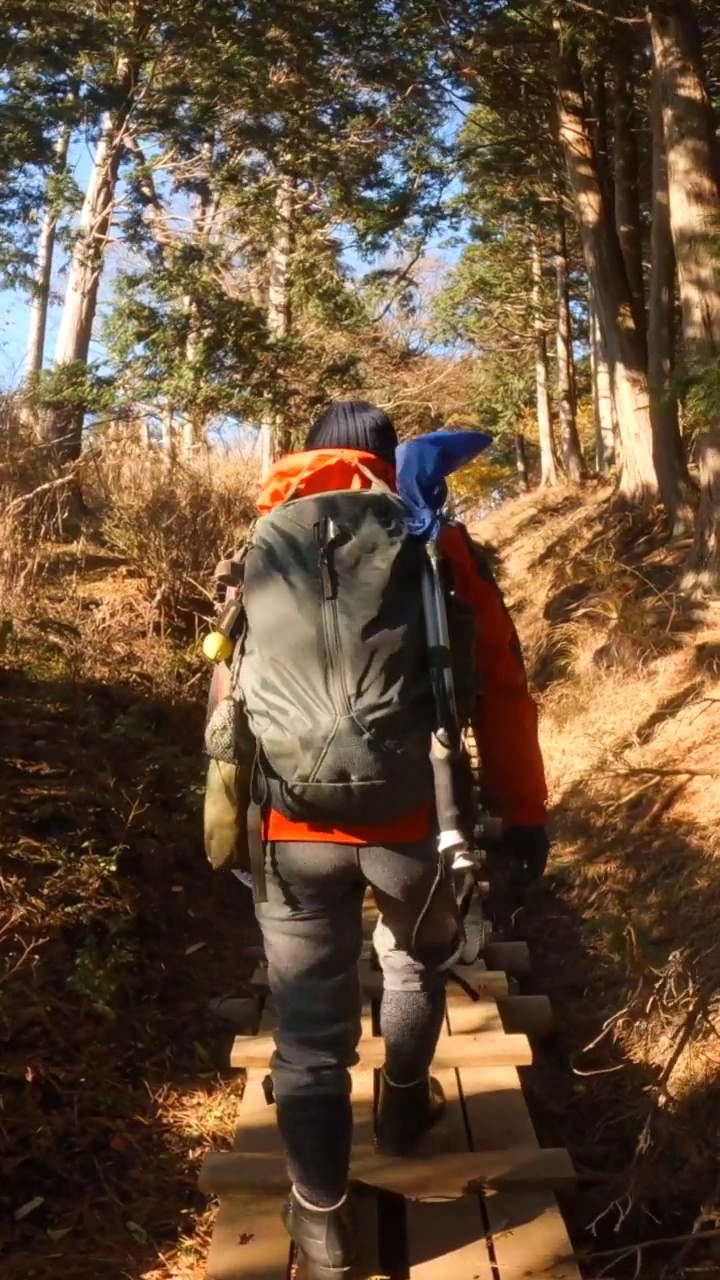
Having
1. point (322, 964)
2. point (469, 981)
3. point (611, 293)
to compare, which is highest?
point (611, 293)

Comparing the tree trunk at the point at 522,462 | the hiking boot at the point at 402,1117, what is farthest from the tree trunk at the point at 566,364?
the hiking boot at the point at 402,1117

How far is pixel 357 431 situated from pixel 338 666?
653 mm

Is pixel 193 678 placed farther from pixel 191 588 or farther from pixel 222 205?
pixel 222 205

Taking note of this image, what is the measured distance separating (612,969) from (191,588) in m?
4.61

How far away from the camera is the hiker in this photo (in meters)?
2.49

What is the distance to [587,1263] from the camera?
3.45 m

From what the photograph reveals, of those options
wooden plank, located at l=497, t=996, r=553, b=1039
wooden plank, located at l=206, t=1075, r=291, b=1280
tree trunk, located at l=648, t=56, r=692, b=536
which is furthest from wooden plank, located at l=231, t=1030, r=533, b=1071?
tree trunk, located at l=648, t=56, r=692, b=536

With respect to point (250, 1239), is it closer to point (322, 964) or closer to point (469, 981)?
point (322, 964)

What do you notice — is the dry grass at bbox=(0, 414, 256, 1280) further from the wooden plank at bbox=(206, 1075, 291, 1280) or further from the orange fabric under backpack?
the orange fabric under backpack

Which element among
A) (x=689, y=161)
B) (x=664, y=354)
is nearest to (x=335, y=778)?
(x=689, y=161)

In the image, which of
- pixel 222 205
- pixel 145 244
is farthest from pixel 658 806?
pixel 222 205

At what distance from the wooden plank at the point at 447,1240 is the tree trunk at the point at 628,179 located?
1051 cm

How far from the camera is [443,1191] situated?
299 cm

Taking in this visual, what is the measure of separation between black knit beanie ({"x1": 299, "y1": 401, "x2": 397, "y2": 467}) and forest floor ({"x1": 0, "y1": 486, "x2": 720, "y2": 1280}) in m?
1.67
